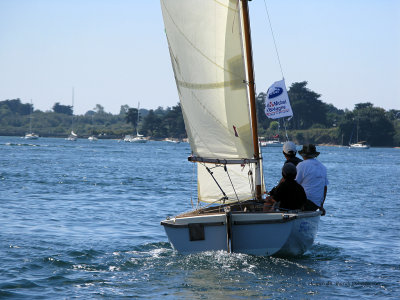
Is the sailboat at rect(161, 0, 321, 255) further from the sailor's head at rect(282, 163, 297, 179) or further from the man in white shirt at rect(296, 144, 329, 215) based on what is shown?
the sailor's head at rect(282, 163, 297, 179)

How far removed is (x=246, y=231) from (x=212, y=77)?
4078 mm

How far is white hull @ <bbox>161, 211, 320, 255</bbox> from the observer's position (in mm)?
15438

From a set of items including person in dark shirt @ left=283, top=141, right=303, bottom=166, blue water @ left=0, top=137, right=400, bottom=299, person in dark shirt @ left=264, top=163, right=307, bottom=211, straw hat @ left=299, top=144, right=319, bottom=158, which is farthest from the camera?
person in dark shirt @ left=283, top=141, right=303, bottom=166

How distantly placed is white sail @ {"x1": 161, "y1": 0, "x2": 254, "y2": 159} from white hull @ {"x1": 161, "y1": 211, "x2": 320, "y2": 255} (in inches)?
91.3

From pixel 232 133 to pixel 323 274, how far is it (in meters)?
4.15

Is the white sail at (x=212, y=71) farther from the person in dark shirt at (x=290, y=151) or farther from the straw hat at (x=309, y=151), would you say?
the straw hat at (x=309, y=151)

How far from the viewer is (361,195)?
40531mm

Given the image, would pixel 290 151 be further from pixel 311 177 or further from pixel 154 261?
pixel 154 261

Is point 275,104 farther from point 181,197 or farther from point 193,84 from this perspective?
point 181,197

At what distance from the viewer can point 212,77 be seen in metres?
17.2

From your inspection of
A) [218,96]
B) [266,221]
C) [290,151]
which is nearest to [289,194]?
[266,221]

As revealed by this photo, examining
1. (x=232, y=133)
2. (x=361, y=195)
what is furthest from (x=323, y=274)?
(x=361, y=195)

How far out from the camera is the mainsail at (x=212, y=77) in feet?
55.7

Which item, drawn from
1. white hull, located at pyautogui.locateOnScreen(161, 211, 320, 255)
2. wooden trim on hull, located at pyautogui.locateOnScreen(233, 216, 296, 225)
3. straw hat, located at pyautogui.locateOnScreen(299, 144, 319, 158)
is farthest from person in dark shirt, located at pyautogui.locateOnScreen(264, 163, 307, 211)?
straw hat, located at pyautogui.locateOnScreen(299, 144, 319, 158)
